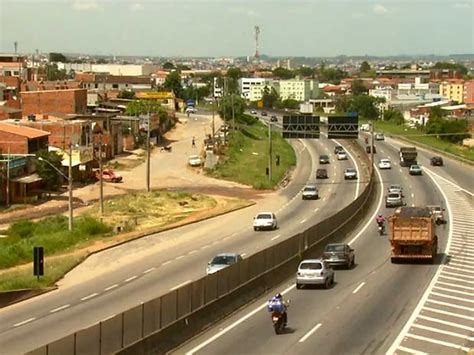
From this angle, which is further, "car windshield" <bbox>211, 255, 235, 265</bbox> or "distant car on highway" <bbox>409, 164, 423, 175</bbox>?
"distant car on highway" <bbox>409, 164, 423, 175</bbox>

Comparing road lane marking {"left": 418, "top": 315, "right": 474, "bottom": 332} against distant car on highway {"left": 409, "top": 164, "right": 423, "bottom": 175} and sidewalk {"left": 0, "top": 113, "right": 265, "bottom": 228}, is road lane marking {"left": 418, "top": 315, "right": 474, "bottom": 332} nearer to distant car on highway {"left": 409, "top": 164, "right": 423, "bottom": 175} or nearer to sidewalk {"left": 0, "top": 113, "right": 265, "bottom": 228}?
sidewalk {"left": 0, "top": 113, "right": 265, "bottom": 228}

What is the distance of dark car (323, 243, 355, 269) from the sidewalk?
30.1m

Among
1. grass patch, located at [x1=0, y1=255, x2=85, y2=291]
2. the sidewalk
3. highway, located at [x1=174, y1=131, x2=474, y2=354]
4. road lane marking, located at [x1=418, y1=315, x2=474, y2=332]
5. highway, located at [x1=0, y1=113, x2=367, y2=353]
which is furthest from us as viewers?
the sidewalk

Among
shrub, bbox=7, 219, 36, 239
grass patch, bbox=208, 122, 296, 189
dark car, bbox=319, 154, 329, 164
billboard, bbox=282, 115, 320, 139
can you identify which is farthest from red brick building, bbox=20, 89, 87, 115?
shrub, bbox=7, 219, 36, 239

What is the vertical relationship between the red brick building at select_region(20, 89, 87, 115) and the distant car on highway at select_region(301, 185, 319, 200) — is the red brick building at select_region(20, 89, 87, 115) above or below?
above

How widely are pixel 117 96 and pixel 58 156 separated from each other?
332 feet

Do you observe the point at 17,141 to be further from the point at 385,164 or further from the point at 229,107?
the point at 229,107

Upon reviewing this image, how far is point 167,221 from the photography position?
6800 cm

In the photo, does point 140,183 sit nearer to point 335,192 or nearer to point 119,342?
point 335,192

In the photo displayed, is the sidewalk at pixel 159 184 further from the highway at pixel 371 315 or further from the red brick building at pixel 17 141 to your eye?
the highway at pixel 371 315

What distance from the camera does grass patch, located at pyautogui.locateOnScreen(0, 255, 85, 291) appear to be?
145ft

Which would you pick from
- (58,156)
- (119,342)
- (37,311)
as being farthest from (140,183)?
(119,342)

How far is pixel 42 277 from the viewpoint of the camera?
46219 millimetres

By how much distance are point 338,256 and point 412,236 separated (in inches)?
150
